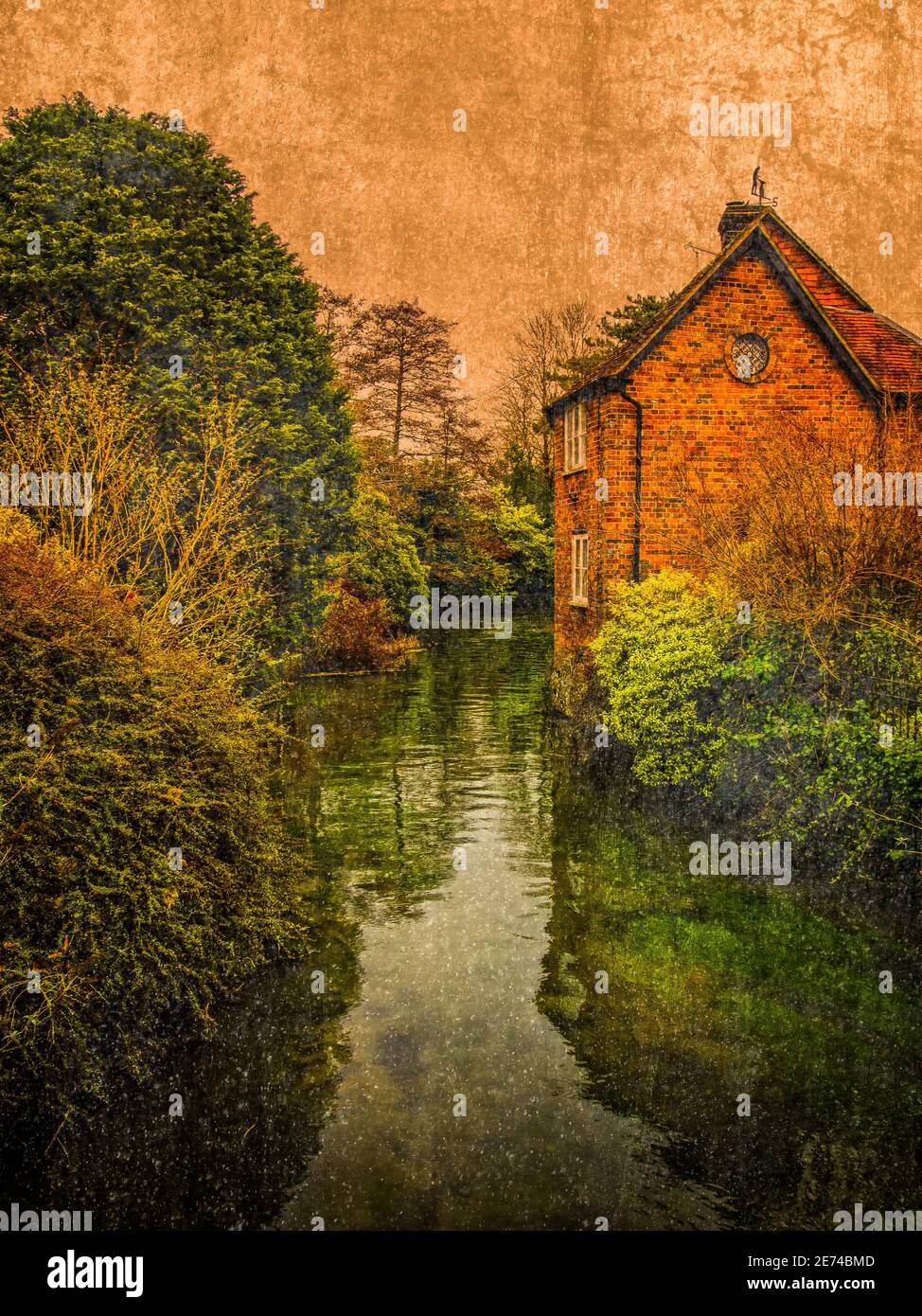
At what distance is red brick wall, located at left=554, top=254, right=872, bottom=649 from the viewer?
18.7 metres

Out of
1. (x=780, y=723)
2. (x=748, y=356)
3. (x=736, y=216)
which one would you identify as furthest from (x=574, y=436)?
(x=780, y=723)

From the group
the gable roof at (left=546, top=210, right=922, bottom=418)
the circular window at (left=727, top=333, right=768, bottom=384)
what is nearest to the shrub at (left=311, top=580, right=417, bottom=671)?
the gable roof at (left=546, top=210, right=922, bottom=418)

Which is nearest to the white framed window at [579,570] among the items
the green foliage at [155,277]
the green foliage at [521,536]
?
the green foliage at [155,277]

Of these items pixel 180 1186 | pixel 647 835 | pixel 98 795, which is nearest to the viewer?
pixel 180 1186

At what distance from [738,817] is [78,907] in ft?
29.3

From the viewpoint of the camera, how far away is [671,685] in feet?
43.0

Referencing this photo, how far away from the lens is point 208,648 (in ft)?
27.1

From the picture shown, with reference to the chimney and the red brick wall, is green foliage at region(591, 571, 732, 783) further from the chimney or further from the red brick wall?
the chimney

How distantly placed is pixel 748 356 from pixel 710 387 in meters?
1.07

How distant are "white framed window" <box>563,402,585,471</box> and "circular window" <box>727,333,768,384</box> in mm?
3468

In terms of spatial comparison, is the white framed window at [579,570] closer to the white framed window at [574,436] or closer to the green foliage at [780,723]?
the white framed window at [574,436]

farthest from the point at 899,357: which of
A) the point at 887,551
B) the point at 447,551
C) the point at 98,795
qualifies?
the point at 447,551

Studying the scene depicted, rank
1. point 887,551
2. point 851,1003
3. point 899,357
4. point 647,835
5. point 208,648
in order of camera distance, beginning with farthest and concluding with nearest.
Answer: point 899,357, point 647,835, point 887,551, point 208,648, point 851,1003

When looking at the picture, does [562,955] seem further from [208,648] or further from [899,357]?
[899,357]
